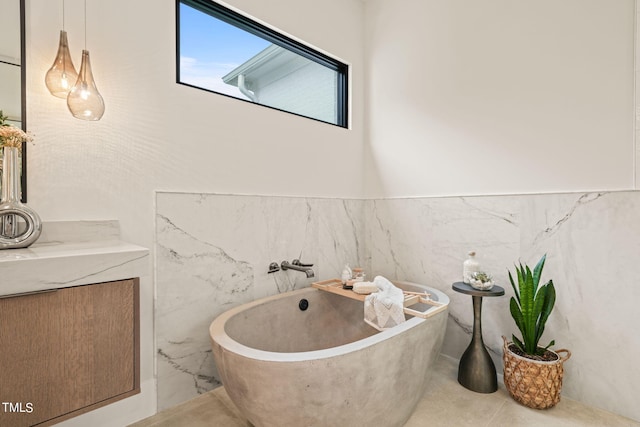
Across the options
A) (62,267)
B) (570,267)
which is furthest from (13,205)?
(570,267)

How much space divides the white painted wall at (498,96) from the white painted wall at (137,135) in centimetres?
95

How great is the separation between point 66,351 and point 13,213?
59 centimetres

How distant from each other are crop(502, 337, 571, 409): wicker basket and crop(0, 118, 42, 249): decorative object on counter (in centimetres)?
238

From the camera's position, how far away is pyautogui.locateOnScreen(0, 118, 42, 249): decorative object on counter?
115 cm

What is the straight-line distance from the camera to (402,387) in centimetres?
142

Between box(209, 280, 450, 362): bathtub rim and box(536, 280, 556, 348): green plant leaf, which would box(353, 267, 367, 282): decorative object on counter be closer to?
box(209, 280, 450, 362): bathtub rim

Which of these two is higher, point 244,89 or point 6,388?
point 244,89

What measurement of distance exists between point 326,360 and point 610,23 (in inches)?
87.8

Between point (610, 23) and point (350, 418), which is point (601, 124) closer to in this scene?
point (610, 23)

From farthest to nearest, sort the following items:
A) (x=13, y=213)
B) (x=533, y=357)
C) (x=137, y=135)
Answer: (x=533, y=357), (x=137, y=135), (x=13, y=213)

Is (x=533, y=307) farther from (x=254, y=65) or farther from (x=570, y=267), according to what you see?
(x=254, y=65)

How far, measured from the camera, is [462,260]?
7.11 feet

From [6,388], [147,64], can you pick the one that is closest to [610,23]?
[147,64]

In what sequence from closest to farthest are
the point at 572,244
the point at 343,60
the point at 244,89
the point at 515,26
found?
the point at 572,244, the point at 515,26, the point at 244,89, the point at 343,60
